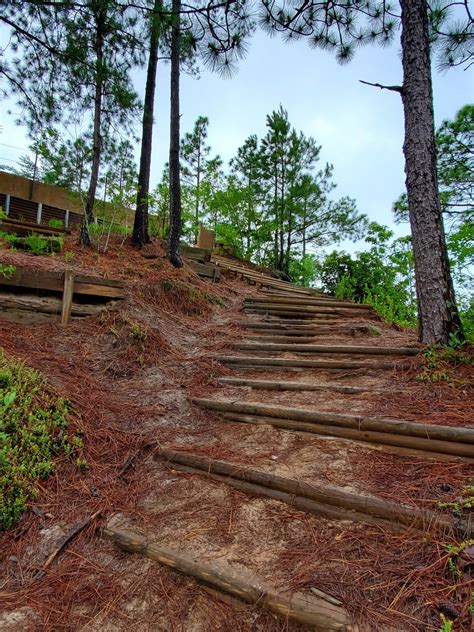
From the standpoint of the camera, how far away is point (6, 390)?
2.03m

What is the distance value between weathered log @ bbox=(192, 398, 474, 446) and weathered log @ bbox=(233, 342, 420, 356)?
1.17 meters

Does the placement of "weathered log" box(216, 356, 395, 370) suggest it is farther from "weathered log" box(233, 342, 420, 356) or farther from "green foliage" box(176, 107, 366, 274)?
"green foliage" box(176, 107, 366, 274)

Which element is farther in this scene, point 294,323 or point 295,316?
point 295,316

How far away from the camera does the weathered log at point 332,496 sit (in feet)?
4.47

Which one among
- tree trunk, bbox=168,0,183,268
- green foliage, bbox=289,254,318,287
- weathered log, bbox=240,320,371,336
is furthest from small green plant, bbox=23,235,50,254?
green foliage, bbox=289,254,318,287

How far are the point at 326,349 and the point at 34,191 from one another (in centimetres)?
1189

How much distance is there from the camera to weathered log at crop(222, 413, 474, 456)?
174 centimetres

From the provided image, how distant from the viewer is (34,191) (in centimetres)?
1117

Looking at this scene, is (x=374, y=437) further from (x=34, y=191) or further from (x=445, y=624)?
(x=34, y=191)

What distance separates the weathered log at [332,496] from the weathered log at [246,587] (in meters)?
0.45

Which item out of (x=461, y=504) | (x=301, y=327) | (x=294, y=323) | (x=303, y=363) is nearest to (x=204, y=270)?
(x=294, y=323)

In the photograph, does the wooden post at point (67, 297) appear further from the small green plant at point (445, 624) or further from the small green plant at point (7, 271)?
the small green plant at point (445, 624)

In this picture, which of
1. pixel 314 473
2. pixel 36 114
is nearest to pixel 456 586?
pixel 314 473

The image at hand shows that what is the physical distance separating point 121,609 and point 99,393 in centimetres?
157
